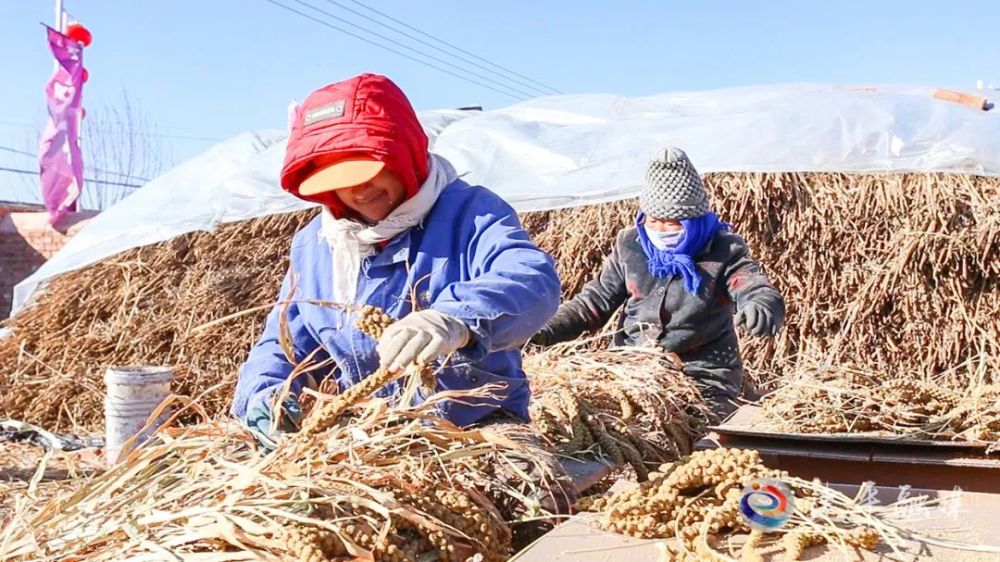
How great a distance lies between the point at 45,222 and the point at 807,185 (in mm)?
8055

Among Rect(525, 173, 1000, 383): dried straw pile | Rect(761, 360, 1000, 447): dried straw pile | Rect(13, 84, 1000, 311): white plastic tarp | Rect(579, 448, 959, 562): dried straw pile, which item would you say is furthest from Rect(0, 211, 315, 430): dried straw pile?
Rect(579, 448, 959, 562): dried straw pile

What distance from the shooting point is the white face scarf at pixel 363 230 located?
214cm

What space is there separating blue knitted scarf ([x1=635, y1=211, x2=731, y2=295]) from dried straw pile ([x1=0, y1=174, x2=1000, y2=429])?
4.96 ft

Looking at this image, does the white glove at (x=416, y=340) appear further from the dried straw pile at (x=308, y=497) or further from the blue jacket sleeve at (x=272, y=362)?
the blue jacket sleeve at (x=272, y=362)

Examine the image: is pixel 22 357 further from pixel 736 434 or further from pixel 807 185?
pixel 736 434

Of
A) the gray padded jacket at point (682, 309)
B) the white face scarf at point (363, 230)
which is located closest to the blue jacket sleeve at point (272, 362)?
the white face scarf at point (363, 230)

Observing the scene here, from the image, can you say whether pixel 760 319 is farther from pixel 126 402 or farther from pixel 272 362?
pixel 126 402

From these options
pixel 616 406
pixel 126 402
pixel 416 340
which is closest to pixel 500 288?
pixel 416 340

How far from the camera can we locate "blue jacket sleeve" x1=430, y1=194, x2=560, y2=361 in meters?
1.82

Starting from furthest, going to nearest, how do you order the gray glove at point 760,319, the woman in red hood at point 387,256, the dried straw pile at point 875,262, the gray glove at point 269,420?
the dried straw pile at point 875,262
the gray glove at point 760,319
the woman in red hood at point 387,256
the gray glove at point 269,420

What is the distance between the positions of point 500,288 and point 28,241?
10.2 metres

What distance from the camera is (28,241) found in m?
10.7

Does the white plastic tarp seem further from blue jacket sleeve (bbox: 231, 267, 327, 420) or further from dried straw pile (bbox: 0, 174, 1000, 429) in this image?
blue jacket sleeve (bbox: 231, 267, 327, 420)

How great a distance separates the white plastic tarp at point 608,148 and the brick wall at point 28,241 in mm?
3269
